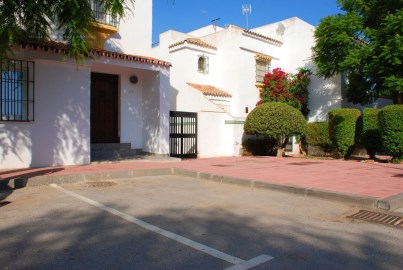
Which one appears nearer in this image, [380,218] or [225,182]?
[380,218]

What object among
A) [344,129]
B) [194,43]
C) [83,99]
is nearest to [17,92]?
[83,99]

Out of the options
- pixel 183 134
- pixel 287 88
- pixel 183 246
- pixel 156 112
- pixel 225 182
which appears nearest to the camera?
pixel 183 246

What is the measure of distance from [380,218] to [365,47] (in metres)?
11.9

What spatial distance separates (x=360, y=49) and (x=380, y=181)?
8.95 metres

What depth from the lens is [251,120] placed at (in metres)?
16.6

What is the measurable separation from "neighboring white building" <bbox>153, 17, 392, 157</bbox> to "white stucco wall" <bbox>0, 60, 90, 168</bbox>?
715 centimetres

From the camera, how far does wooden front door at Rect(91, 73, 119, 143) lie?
1290 cm

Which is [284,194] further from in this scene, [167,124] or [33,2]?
[167,124]

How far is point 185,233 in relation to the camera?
4391 mm

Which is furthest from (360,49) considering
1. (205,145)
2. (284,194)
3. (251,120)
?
(284,194)

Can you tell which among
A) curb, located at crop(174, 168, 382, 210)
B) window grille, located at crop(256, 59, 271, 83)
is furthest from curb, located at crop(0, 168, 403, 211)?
window grille, located at crop(256, 59, 271, 83)

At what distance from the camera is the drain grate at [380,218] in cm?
517

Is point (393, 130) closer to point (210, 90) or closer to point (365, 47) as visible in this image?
point (365, 47)

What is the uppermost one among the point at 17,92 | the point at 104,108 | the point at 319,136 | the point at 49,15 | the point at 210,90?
the point at 210,90
